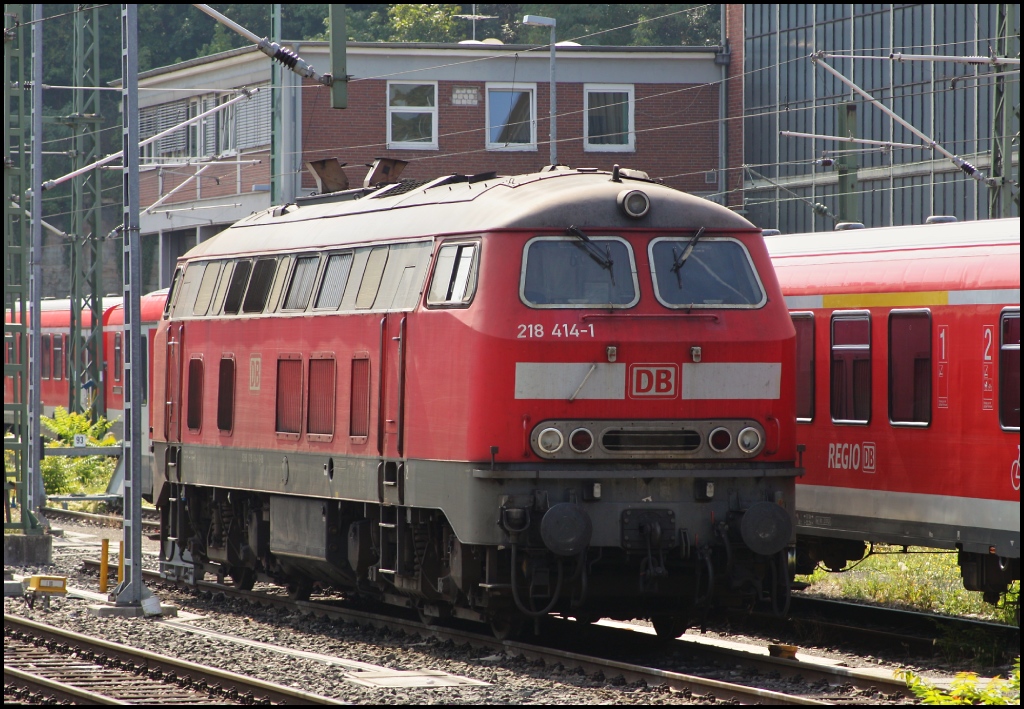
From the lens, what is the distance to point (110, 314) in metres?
35.9

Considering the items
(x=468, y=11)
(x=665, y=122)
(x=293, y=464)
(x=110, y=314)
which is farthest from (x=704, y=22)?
(x=293, y=464)

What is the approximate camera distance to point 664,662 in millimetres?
12234

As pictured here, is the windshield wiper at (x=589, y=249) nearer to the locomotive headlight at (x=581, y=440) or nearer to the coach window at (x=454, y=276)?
the coach window at (x=454, y=276)

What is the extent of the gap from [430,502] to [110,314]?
25210mm

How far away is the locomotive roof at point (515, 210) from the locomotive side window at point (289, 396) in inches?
42.4

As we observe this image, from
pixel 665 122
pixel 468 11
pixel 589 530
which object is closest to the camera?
pixel 589 530

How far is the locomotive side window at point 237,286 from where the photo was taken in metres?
15.6

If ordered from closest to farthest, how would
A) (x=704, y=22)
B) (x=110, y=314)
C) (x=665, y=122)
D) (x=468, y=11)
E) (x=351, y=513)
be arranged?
(x=351, y=513) < (x=110, y=314) < (x=665, y=122) < (x=704, y=22) < (x=468, y=11)

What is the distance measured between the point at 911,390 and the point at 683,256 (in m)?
2.84

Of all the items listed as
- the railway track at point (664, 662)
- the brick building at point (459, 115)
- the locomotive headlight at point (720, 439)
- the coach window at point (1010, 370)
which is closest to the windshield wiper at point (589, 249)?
the locomotive headlight at point (720, 439)

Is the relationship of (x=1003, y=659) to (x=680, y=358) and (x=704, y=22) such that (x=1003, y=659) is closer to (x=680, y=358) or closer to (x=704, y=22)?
(x=680, y=358)

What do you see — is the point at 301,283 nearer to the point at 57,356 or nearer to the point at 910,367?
the point at 910,367

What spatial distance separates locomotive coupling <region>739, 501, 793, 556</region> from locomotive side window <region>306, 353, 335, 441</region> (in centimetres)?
385

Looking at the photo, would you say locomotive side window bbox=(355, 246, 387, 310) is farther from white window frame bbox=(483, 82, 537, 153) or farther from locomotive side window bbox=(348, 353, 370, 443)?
white window frame bbox=(483, 82, 537, 153)
